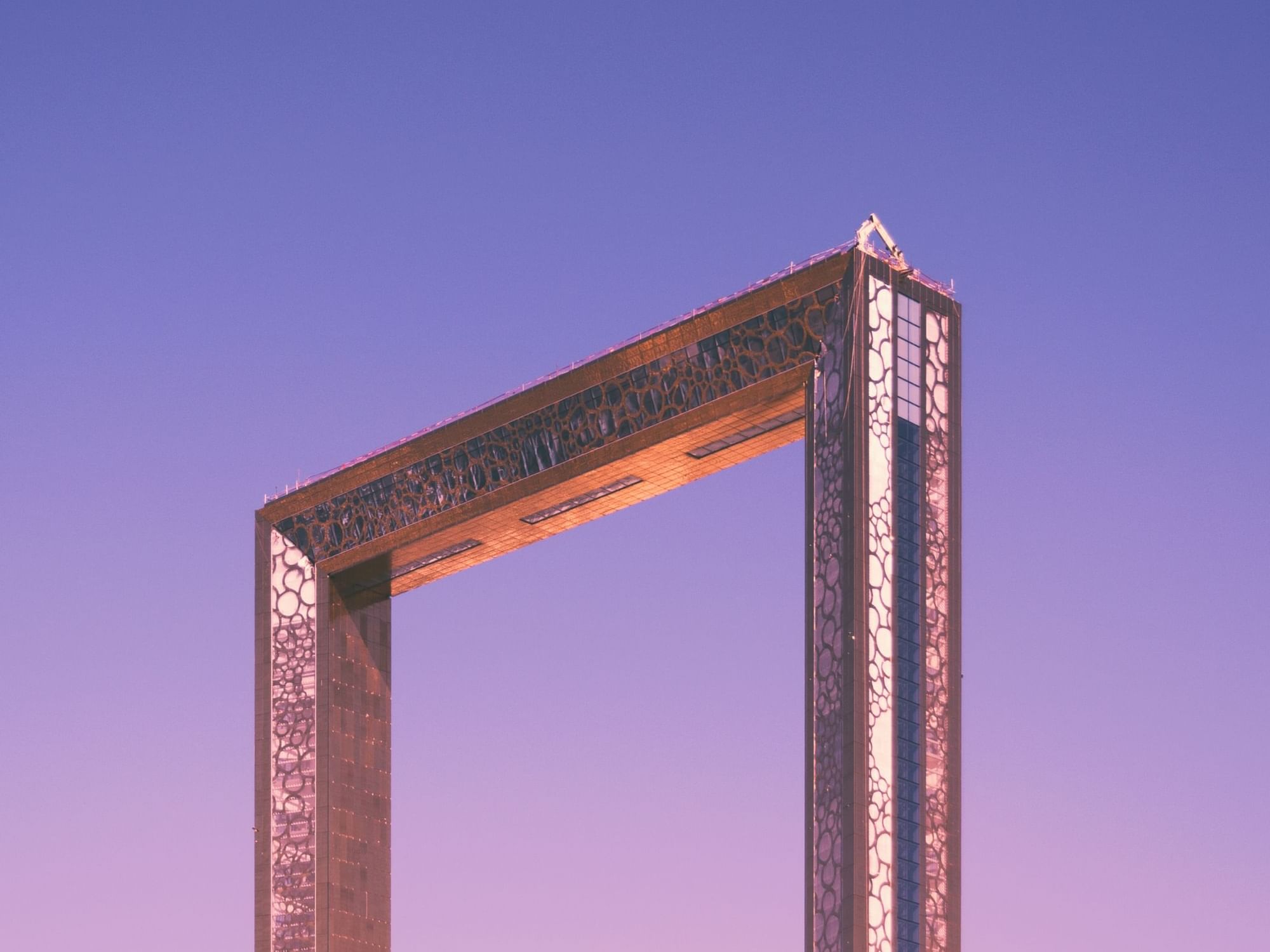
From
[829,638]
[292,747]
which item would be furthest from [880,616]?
[292,747]

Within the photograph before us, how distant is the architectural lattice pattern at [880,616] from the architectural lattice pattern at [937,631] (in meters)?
1.21

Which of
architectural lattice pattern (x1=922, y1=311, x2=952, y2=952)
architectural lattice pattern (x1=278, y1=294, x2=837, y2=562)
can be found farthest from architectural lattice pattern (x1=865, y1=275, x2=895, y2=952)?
architectural lattice pattern (x1=278, y1=294, x2=837, y2=562)

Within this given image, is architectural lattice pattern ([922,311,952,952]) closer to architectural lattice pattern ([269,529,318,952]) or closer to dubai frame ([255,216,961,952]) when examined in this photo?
dubai frame ([255,216,961,952])

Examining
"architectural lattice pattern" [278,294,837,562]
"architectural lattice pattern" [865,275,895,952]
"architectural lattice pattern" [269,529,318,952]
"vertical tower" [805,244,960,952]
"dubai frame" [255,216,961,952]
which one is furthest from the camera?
"architectural lattice pattern" [269,529,318,952]

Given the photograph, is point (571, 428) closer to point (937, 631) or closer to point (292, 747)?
point (937, 631)

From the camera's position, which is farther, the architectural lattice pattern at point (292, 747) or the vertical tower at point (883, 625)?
the architectural lattice pattern at point (292, 747)

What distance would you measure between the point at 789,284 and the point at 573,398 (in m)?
7.52

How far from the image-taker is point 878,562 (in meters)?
55.8

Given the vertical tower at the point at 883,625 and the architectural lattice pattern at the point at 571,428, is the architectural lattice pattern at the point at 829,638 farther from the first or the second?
the architectural lattice pattern at the point at 571,428

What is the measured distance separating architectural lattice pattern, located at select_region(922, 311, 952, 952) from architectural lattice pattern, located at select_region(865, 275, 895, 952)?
1.21 m

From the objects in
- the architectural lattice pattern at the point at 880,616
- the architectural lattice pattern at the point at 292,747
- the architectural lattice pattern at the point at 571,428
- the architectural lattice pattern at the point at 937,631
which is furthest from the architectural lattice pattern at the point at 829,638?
the architectural lattice pattern at the point at 292,747

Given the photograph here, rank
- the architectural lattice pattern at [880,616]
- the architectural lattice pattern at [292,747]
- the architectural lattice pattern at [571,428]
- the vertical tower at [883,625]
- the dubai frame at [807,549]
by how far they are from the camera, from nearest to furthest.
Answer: the architectural lattice pattern at [880,616], the vertical tower at [883,625], the dubai frame at [807,549], the architectural lattice pattern at [571,428], the architectural lattice pattern at [292,747]

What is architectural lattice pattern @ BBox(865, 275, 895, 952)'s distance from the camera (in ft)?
177

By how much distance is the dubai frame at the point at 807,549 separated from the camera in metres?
54.9
